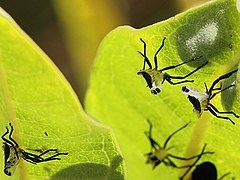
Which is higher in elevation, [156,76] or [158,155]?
[156,76]

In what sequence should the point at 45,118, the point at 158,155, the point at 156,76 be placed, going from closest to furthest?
the point at 45,118
the point at 156,76
the point at 158,155

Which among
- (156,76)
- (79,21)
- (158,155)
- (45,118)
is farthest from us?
(79,21)

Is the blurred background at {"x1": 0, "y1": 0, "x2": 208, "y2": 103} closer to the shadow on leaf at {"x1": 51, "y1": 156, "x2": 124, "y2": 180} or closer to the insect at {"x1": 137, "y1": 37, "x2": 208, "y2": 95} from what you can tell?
the insect at {"x1": 137, "y1": 37, "x2": 208, "y2": 95}

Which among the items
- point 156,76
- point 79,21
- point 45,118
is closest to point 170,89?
point 156,76

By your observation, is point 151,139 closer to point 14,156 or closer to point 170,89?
point 170,89

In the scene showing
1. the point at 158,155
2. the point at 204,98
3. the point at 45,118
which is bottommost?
the point at 158,155

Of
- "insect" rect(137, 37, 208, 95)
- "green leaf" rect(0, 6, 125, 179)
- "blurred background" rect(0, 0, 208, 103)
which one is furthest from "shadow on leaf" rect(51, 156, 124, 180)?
"blurred background" rect(0, 0, 208, 103)
